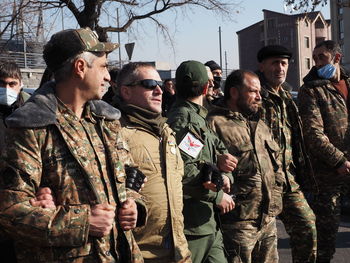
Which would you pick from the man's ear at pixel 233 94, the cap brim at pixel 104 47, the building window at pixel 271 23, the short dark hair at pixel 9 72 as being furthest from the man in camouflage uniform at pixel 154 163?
the building window at pixel 271 23

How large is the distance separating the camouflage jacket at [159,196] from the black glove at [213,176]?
0.26 metres

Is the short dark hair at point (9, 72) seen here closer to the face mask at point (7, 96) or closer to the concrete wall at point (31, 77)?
the face mask at point (7, 96)

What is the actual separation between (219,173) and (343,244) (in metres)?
3.75

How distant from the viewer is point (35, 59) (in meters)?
27.9

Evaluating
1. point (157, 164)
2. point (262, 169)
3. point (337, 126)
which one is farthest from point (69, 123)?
point (337, 126)

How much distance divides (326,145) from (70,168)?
3.67 meters

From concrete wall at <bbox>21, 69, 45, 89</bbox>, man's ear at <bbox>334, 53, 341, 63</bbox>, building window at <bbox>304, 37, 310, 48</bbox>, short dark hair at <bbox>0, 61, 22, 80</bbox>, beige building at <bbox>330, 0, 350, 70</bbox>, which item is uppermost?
building window at <bbox>304, 37, 310, 48</bbox>

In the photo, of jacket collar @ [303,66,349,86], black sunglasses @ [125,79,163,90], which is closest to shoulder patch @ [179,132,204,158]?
black sunglasses @ [125,79,163,90]

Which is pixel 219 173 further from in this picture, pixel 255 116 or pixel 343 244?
pixel 343 244

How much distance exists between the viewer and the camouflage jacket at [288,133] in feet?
16.9

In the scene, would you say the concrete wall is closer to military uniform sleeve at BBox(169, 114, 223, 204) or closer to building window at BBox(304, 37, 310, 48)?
military uniform sleeve at BBox(169, 114, 223, 204)

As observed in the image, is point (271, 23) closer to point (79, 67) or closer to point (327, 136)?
point (327, 136)

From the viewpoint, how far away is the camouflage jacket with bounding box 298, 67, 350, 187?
572 centimetres

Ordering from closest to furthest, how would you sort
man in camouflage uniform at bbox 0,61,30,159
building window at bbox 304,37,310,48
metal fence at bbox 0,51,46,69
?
man in camouflage uniform at bbox 0,61,30,159 → metal fence at bbox 0,51,46,69 → building window at bbox 304,37,310,48
